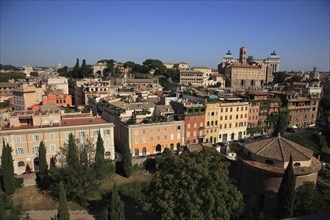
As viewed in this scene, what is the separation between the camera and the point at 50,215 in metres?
33.3

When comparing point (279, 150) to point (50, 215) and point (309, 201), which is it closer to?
point (309, 201)

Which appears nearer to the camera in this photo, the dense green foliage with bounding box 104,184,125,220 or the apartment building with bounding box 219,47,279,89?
the dense green foliage with bounding box 104,184,125,220

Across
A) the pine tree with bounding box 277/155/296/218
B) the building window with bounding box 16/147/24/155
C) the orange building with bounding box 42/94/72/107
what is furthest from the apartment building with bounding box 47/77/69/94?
the pine tree with bounding box 277/155/296/218

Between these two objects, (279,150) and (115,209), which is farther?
(279,150)

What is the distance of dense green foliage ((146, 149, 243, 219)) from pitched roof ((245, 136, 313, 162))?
10038mm

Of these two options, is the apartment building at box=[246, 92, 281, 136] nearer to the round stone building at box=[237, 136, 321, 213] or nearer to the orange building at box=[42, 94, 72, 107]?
the round stone building at box=[237, 136, 321, 213]

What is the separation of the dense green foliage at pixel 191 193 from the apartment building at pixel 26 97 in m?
57.2

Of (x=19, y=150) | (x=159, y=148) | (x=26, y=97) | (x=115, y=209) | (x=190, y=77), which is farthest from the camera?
(x=190, y=77)

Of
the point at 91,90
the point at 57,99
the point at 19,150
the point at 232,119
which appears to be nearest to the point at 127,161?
the point at 19,150

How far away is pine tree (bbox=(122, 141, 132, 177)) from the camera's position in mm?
42031

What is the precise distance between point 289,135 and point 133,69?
106 metres

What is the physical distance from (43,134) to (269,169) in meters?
33.5

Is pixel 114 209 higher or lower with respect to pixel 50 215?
higher

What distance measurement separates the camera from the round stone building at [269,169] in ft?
105
